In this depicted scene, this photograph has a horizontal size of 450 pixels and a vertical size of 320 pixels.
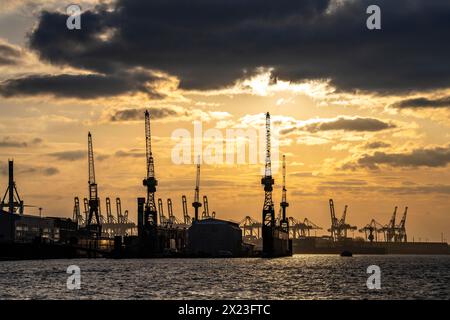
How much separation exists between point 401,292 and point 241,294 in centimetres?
1921

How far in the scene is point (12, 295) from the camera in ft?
265

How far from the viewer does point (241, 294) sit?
83.6 m
